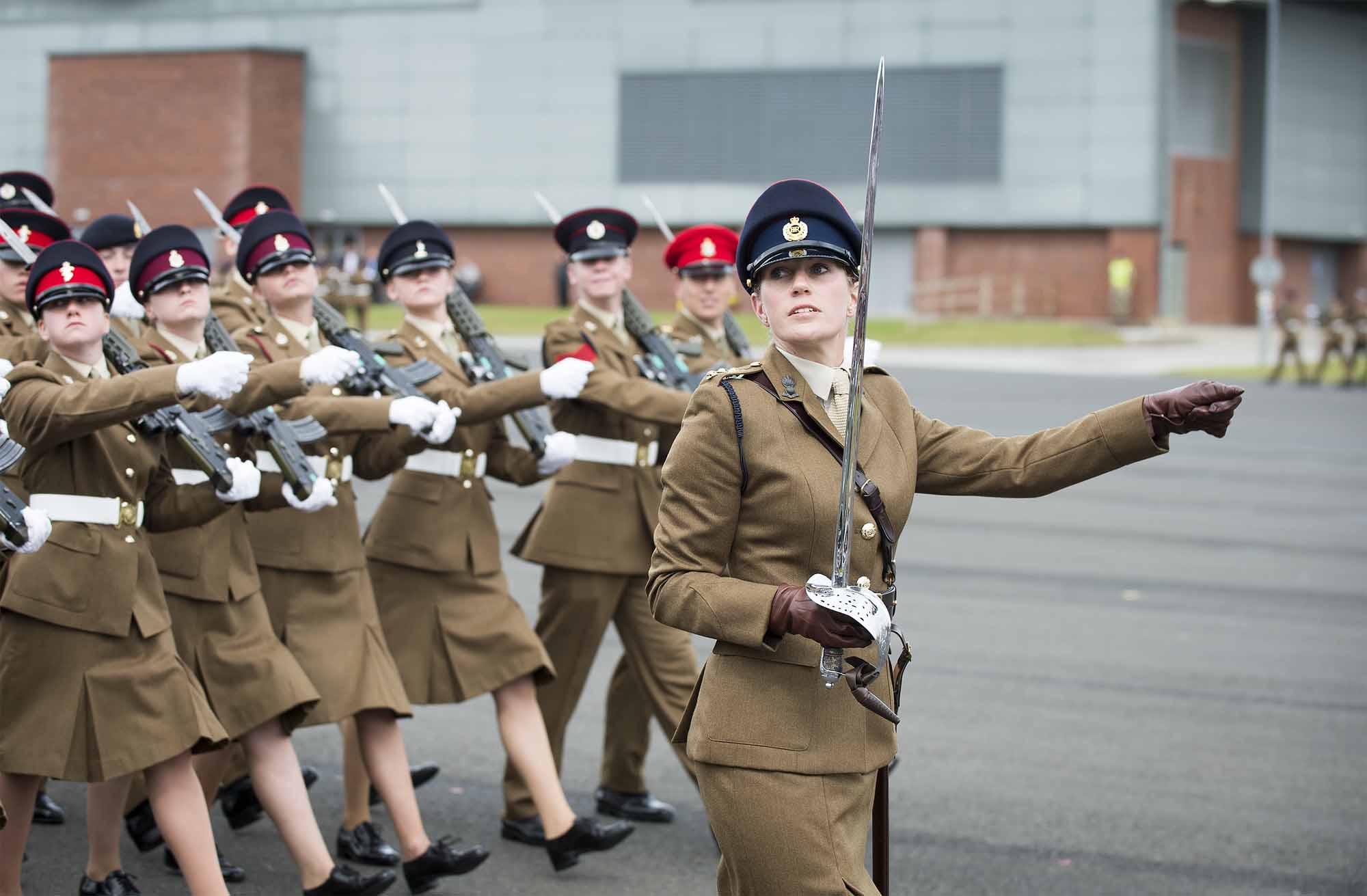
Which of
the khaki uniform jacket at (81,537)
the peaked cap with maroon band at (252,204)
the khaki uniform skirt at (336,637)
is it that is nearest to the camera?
the khaki uniform jacket at (81,537)

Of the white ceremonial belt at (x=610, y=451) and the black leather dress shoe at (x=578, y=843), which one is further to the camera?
the white ceremonial belt at (x=610, y=451)

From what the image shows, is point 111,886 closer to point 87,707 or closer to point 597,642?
point 87,707

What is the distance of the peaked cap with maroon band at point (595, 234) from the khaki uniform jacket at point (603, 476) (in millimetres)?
232

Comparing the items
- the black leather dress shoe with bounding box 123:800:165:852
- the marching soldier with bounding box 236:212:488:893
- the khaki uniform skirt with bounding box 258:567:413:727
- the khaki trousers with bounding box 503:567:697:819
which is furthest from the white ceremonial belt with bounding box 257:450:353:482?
the black leather dress shoe with bounding box 123:800:165:852

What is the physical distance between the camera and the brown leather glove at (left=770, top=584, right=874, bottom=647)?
3324 millimetres

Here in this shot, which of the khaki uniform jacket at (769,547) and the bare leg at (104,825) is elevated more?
the khaki uniform jacket at (769,547)

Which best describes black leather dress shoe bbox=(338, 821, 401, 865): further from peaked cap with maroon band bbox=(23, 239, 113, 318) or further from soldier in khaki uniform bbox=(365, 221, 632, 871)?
peaked cap with maroon band bbox=(23, 239, 113, 318)

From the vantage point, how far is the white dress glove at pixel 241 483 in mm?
5336

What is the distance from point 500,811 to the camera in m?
6.66

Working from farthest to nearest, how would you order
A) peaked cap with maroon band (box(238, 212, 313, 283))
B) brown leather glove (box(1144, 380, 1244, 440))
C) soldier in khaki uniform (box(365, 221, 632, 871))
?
peaked cap with maroon band (box(238, 212, 313, 283)) < soldier in khaki uniform (box(365, 221, 632, 871)) < brown leather glove (box(1144, 380, 1244, 440))

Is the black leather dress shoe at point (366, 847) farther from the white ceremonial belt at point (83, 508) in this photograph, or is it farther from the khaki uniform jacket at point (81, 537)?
the white ceremonial belt at point (83, 508)

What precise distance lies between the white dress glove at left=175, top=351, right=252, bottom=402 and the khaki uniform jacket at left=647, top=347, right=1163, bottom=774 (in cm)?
135

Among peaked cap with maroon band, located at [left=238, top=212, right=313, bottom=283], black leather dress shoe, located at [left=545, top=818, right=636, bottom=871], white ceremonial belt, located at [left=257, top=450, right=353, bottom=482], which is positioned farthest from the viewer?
peaked cap with maroon band, located at [left=238, top=212, right=313, bottom=283]

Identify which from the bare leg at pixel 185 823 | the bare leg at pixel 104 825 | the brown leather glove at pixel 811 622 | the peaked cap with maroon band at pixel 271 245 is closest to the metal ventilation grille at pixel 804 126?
the peaked cap with maroon band at pixel 271 245
